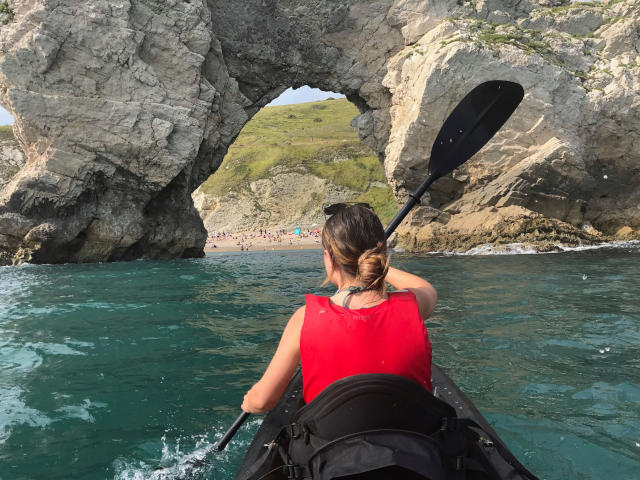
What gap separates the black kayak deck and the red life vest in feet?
1.60

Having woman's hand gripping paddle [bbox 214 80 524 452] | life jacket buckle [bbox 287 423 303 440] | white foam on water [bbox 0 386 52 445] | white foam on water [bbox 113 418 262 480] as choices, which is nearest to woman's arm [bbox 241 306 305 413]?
life jacket buckle [bbox 287 423 303 440]

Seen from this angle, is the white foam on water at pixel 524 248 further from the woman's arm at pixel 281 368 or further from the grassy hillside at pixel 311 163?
the grassy hillside at pixel 311 163

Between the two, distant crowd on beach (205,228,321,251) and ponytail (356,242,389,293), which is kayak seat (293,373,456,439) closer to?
ponytail (356,242,389,293)

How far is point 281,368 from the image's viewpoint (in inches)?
70.9

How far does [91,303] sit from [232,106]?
16.8m

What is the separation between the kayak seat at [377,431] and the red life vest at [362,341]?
75 mm

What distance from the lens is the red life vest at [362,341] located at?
1.60 meters

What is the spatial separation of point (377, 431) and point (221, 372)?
382cm

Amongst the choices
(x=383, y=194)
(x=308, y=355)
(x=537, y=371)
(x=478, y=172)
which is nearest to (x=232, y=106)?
(x=478, y=172)

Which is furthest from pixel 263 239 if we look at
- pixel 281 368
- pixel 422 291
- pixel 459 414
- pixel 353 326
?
pixel 353 326

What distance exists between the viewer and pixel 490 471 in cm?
185

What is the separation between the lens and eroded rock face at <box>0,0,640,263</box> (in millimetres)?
18438

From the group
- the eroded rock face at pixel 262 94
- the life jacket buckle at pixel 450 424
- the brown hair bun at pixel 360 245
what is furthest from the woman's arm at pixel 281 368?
the eroded rock face at pixel 262 94

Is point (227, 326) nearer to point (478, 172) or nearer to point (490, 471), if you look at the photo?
point (490, 471)
